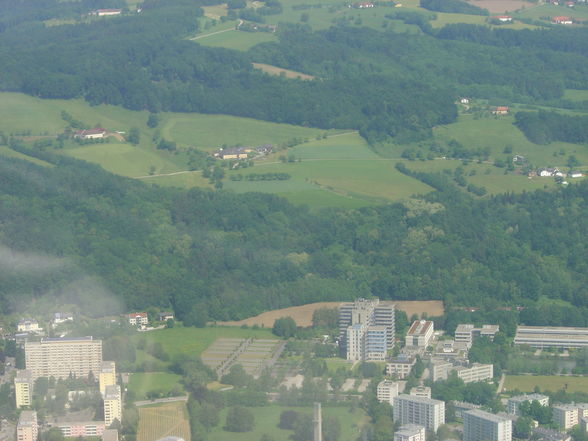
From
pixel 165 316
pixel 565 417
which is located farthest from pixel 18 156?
pixel 565 417

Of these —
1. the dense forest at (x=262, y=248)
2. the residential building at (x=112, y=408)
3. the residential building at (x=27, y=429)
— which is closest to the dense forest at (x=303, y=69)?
the dense forest at (x=262, y=248)

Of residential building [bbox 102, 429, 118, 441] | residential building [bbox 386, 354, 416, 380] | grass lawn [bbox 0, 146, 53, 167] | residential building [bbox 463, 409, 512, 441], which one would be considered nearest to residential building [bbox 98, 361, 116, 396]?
residential building [bbox 102, 429, 118, 441]

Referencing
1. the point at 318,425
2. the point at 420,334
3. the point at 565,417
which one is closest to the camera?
the point at 318,425

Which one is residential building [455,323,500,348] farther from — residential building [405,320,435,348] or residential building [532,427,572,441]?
residential building [532,427,572,441]

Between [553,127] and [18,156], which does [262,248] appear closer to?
[18,156]

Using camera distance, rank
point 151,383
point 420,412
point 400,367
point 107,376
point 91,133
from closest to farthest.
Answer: point 420,412, point 107,376, point 151,383, point 400,367, point 91,133

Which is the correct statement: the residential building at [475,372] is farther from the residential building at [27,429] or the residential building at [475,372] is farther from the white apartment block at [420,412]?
the residential building at [27,429]
